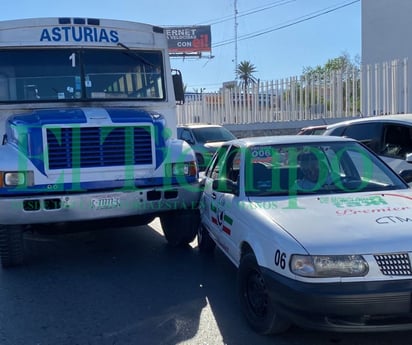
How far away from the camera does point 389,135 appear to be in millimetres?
6844

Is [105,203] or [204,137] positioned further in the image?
[204,137]

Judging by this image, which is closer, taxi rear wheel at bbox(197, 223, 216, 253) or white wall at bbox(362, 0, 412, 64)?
taxi rear wheel at bbox(197, 223, 216, 253)

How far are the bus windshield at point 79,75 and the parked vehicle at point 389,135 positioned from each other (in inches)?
117

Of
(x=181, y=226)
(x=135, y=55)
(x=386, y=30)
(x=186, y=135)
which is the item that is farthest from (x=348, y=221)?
(x=386, y=30)

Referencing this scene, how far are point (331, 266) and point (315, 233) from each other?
301 millimetres

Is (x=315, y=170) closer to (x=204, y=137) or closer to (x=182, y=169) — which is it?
(x=182, y=169)

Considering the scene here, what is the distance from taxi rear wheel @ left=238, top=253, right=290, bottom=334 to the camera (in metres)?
3.65

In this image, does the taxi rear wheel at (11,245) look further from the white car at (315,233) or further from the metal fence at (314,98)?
the metal fence at (314,98)

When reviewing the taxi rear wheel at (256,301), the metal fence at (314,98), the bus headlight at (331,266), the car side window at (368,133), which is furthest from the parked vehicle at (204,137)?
the bus headlight at (331,266)

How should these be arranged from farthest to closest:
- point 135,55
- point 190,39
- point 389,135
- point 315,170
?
point 190,39 < point 389,135 < point 135,55 < point 315,170

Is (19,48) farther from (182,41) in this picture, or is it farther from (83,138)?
(182,41)

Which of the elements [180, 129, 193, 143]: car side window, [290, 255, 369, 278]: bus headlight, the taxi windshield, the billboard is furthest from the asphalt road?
the billboard

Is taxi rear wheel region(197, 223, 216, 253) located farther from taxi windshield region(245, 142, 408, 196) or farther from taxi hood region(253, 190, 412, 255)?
taxi hood region(253, 190, 412, 255)

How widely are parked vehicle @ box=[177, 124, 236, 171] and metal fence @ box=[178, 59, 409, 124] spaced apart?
463cm
